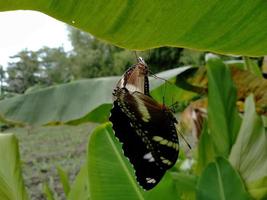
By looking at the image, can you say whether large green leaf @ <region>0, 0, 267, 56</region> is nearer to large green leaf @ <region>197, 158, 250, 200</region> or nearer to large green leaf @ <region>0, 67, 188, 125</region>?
large green leaf @ <region>197, 158, 250, 200</region>

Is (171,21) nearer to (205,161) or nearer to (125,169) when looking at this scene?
(125,169)

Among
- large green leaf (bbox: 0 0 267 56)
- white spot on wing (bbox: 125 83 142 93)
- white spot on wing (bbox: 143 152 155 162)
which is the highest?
large green leaf (bbox: 0 0 267 56)

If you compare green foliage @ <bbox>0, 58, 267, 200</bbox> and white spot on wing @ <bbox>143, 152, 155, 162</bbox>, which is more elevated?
white spot on wing @ <bbox>143, 152, 155, 162</bbox>

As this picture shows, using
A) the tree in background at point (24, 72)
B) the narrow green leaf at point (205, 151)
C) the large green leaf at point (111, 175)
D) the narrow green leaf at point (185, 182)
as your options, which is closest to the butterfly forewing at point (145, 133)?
the large green leaf at point (111, 175)

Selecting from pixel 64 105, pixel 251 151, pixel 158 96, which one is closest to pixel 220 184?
pixel 251 151

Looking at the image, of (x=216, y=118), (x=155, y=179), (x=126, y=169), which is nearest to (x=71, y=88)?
(x=216, y=118)

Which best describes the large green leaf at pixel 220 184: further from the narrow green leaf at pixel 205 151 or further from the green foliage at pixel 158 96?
the narrow green leaf at pixel 205 151

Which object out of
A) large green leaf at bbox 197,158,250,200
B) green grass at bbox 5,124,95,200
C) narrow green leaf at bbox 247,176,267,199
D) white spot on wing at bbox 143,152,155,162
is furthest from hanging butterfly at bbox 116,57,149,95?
green grass at bbox 5,124,95,200
